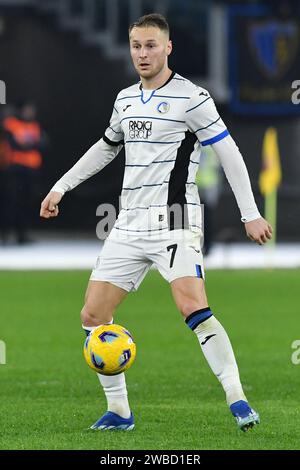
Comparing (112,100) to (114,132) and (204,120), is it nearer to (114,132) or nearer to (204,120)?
(114,132)

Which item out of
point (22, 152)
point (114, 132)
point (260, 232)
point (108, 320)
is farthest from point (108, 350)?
point (22, 152)

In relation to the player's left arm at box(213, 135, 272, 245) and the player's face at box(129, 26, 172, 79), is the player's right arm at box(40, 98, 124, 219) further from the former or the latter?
the player's left arm at box(213, 135, 272, 245)

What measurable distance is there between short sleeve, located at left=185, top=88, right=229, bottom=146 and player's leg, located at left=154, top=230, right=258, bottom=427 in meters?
0.64

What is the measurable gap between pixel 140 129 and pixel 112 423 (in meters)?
1.71

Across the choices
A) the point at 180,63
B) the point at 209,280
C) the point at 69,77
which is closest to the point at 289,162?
the point at 180,63

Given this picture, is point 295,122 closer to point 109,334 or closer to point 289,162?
point 289,162

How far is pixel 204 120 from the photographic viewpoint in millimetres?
8312

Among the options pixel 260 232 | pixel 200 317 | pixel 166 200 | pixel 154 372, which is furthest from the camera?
pixel 154 372

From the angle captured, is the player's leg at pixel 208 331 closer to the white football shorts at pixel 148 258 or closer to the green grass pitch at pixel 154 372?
the white football shorts at pixel 148 258

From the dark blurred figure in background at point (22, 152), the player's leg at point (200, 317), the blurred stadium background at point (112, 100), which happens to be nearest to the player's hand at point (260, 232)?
the player's leg at point (200, 317)

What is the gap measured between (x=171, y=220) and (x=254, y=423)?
123cm

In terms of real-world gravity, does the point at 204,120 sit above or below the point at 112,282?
above

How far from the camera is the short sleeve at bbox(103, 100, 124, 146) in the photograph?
8672 mm

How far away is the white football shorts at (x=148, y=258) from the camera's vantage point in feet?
27.5
